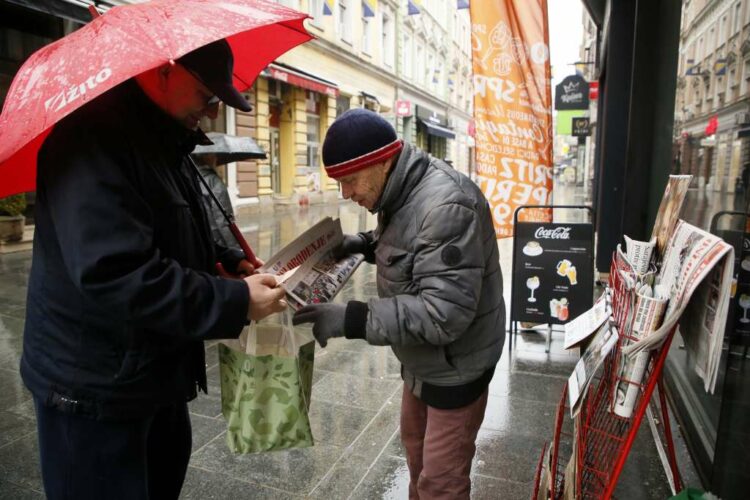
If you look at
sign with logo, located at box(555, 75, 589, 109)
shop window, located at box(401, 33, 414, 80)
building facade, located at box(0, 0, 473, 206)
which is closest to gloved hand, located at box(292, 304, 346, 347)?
building facade, located at box(0, 0, 473, 206)

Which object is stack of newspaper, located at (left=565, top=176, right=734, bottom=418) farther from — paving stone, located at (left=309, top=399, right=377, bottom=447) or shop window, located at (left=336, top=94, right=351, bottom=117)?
shop window, located at (left=336, top=94, right=351, bottom=117)

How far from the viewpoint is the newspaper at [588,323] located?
1929 mm

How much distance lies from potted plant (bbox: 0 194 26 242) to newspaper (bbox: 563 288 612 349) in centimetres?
978

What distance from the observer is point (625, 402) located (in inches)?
68.9

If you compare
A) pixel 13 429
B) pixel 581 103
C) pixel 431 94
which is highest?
pixel 431 94

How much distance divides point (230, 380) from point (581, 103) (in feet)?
59.6

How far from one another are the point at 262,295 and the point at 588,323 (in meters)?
1.20

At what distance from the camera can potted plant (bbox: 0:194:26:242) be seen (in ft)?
30.2

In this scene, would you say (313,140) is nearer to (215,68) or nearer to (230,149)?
(230,149)

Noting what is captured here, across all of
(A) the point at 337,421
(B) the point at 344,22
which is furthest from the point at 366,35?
(A) the point at 337,421

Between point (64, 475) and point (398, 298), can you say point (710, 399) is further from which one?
point (64, 475)

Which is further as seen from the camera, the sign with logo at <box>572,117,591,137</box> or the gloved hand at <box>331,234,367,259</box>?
the sign with logo at <box>572,117,591,137</box>

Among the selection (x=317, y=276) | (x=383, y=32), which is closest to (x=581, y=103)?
(x=383, y=32)

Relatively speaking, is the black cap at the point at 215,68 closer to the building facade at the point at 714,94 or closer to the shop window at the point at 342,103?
the building facade at the point at 714,94
